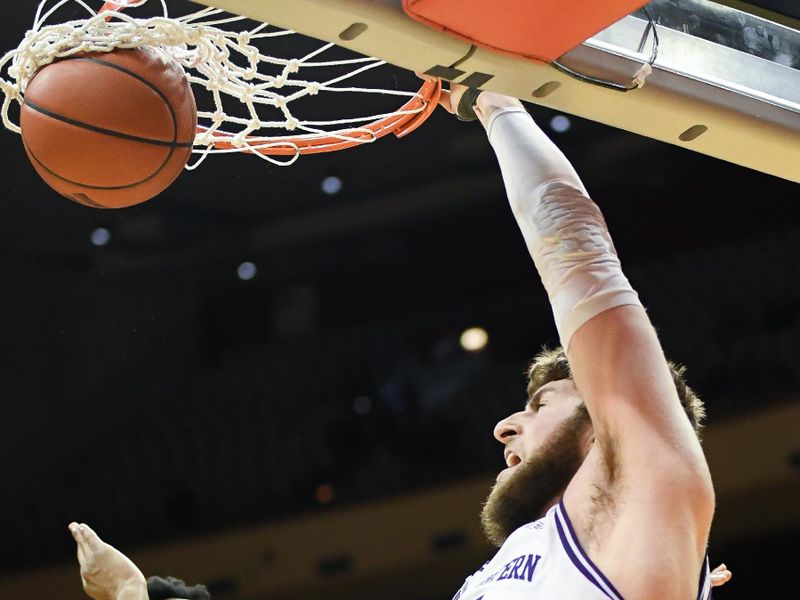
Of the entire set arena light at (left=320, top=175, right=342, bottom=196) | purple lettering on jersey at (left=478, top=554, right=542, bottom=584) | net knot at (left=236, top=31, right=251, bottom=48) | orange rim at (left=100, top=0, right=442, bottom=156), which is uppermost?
arena light at (left=320, top=175, right=342, bottom=196)

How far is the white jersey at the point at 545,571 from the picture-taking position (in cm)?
117

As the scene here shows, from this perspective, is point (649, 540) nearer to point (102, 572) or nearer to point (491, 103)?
point (491, 103)

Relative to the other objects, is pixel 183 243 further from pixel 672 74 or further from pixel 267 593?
pixel 672 74

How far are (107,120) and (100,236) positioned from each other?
9.73ft

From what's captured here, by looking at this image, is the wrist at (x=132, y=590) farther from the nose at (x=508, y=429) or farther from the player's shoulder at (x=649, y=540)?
the player's shoulder at (x=649, y=540)

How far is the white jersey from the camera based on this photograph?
1.17 meters

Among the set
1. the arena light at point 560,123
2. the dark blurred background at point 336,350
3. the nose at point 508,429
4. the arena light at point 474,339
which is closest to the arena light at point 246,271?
the dark blurred background at point 336,350

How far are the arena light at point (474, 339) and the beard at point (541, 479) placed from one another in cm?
302

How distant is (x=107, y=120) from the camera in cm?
156

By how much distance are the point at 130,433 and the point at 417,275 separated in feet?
4.55

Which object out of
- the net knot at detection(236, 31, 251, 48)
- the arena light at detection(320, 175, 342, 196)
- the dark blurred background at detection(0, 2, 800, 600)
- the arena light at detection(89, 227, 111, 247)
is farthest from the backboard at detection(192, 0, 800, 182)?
the arena light at detection(89, 227, 111, 247)

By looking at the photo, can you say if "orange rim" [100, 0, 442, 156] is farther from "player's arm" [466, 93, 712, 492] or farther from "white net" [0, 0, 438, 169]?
"player's arm" [466, 93, 712, 492]

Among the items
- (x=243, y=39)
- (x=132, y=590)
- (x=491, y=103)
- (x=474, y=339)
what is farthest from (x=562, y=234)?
(x=474, y=339)

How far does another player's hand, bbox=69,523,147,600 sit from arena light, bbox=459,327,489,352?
2.41 metres
